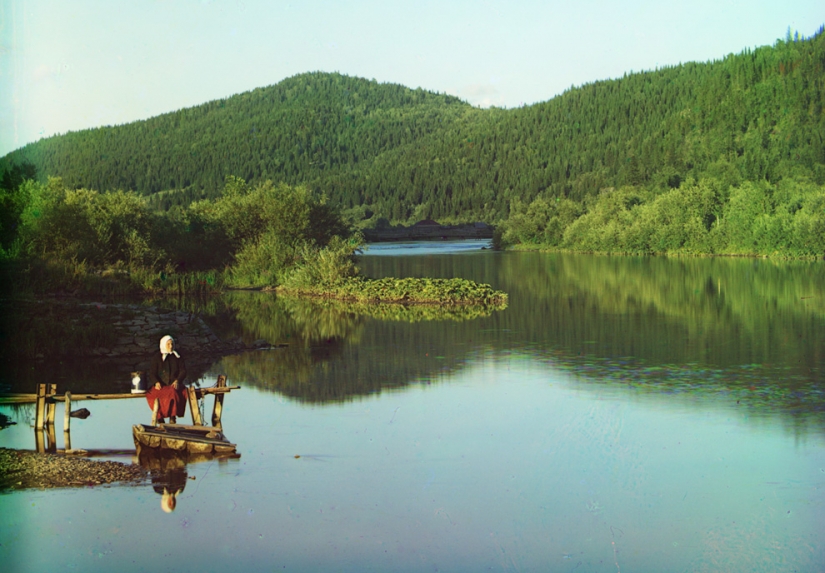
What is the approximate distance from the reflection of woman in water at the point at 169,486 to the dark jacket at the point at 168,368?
175 cm

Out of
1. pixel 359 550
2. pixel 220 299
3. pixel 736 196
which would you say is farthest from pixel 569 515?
pixel 736 196

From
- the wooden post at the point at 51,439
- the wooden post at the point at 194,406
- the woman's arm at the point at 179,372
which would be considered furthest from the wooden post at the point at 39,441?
the woman's arm at the point at 179,372

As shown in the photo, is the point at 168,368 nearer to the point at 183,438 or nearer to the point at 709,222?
the point at 183,438

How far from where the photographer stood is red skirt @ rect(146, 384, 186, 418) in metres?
16.5

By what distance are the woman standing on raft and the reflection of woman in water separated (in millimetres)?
1445

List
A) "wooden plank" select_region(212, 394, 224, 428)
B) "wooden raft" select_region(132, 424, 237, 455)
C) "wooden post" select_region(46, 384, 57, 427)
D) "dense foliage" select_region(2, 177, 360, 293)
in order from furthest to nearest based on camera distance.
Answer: "dense foliage" select_region(2, 177, 360, 293) → "wooden post" select_region(46, 384, 57, 427) → "wooden plank" select_region(212, 394, 224, 428) → "wooden raft" select_region(132, 424, 237, 455)

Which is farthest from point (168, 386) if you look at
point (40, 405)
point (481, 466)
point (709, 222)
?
point (709, 222)

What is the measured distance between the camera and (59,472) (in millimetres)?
15078

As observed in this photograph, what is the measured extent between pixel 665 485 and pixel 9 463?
35.4ft

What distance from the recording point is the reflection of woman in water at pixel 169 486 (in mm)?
13945

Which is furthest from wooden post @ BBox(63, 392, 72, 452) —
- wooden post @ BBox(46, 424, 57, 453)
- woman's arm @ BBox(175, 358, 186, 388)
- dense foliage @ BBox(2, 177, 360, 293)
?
dense foliage @ BBox(2, 177, 360, 293)

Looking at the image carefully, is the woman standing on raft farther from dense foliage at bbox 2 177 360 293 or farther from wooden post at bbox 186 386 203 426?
dense foliage at bbox 2 177 360 293

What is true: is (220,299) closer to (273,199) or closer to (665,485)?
(273,199)

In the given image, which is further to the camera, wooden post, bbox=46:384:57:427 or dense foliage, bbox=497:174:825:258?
dense foliage, bbox=497:174:825:258
